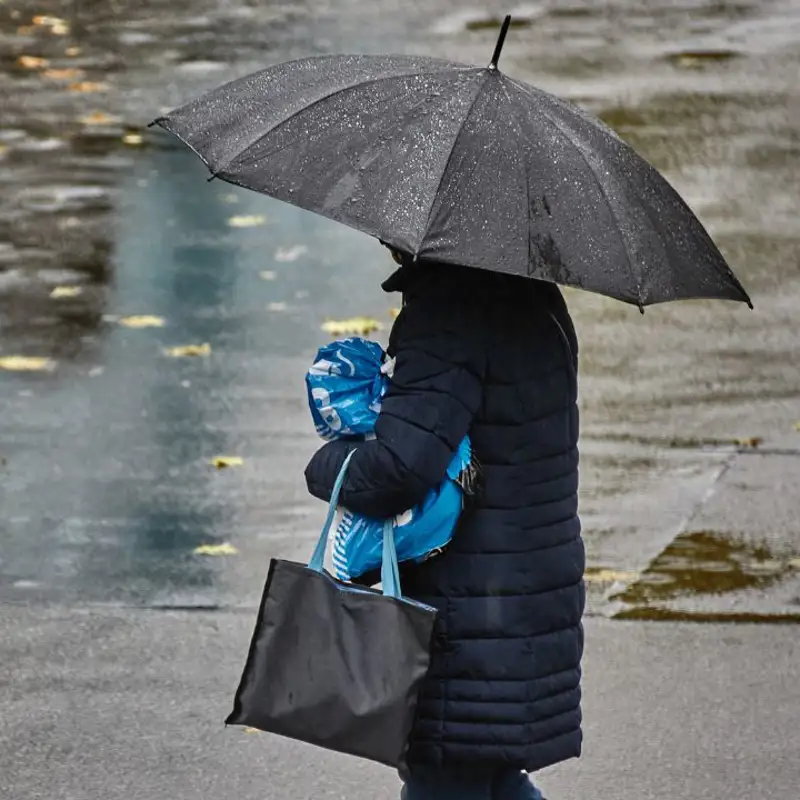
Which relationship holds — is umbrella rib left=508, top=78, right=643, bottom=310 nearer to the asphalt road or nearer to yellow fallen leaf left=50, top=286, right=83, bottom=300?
the asphalt road

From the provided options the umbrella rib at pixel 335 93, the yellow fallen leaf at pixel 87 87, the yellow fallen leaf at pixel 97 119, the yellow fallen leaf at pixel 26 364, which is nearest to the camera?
the umbrella rib at pixel 335 93

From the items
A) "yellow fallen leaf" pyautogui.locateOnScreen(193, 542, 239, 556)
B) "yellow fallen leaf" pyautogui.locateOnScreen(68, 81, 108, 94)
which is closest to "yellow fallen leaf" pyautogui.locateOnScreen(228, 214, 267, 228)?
"yellow fallen leaf" pyautogui.locateOnScreen(68, 81, 108, 94)

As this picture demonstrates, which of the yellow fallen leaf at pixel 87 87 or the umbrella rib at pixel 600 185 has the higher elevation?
the umbrella rib at pixel 600 185

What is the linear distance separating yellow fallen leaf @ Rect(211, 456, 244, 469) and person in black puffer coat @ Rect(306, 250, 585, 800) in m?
3.26

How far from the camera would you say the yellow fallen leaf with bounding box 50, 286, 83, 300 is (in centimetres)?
851

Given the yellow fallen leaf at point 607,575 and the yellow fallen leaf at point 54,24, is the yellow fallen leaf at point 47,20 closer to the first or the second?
the yellow fallen leaf at point 54,24

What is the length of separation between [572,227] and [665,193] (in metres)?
0.42

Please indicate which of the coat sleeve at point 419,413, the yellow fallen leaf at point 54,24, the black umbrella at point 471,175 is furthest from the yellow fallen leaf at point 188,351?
the yellow fallen leaf at point 54,24

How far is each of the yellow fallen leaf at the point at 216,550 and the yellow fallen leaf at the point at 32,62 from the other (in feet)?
24.4

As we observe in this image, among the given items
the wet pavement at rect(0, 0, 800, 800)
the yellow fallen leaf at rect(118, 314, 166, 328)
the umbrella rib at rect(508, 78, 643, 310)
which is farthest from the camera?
the yellow fallen leaf at rect(118, 314, 166, 328)

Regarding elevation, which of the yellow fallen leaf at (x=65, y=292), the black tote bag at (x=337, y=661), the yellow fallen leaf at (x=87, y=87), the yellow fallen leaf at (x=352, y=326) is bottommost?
the yellow fallen leaf at (x=87, y=87)

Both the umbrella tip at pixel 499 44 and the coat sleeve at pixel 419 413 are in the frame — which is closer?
the coat sleeve at pixel 419 413

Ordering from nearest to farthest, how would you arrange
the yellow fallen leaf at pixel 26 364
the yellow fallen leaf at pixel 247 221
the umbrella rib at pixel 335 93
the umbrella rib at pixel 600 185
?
the umbrella rib at pixel 600 185 → the umbrella rib at pixel 335 93 → the yellow fallen leaf at pixel 26 364 → the yellow fallen leaf at pixel 247 221

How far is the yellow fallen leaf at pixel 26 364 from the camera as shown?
25.0 feet
